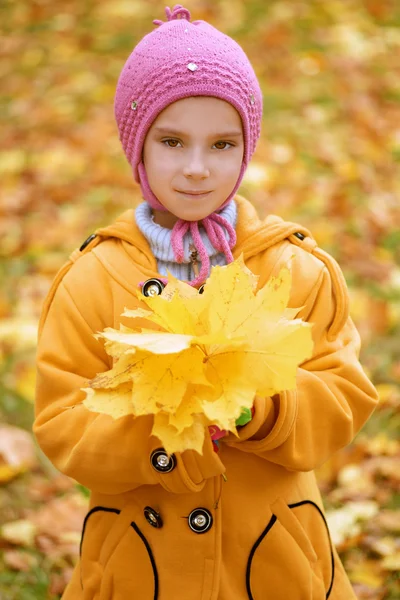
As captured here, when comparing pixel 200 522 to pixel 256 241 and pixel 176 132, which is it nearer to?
pixel 256 241

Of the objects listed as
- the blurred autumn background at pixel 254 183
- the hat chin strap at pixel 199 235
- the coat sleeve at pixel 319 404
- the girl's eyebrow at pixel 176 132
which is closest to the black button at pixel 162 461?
the coat sleeve at pixel 319 404

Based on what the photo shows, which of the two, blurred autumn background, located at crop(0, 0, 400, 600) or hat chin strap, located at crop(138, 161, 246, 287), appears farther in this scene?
blurred autumn background, located at crop(0, 0, 400, 600)

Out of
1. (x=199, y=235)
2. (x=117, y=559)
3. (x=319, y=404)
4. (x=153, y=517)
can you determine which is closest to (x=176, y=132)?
(x=199, y=235)

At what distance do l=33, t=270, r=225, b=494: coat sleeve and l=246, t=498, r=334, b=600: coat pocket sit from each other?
227mm

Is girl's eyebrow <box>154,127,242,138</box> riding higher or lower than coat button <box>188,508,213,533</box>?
higher

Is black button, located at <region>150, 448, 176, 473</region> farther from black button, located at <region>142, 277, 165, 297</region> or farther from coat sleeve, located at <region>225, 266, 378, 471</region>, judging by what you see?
black button, located at <region>142, 277, 165, 297</region>

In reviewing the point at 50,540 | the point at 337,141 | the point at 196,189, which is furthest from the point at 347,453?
the point at 337,141

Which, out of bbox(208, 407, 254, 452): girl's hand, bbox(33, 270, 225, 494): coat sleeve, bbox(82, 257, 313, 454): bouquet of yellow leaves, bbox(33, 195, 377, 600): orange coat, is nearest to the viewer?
bbox(82, 257, 313, 454): bouquet of yellow leaves

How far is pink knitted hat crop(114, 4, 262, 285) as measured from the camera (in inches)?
69.3

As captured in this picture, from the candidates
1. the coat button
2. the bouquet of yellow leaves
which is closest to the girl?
the coat button

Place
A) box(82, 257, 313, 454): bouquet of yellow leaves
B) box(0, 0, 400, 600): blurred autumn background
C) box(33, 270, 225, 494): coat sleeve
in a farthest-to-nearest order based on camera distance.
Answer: box(0, 0, 400, 600): blurred autumn background → box(33, 270, 225, 494): coat sleeve → box(82, 257, 313, 454): bouquet of yellow leaves

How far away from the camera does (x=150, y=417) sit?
1.78 meters

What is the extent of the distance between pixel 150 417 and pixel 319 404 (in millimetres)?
369


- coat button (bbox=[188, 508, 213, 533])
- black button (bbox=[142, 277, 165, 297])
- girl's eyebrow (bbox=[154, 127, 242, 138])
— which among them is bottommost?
coat button (bbox=[188, 508, 213, 533])
